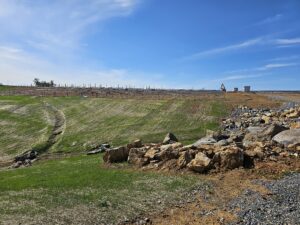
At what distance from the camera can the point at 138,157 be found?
40.2 m

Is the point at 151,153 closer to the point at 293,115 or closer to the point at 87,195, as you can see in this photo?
the point at 87,195

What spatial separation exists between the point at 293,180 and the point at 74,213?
16.8m

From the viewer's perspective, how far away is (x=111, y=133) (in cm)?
6862

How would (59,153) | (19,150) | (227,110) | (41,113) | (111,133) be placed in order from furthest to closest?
1. (41,113)
2. (227,110)
3. (111,133)
4. (19,150)
5. (59,153)

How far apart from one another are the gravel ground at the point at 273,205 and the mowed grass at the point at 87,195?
4764 millimetres

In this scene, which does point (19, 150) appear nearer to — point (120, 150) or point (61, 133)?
point (61, 133)

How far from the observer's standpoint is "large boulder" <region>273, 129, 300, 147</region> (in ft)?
136

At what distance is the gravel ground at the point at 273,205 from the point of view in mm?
24766

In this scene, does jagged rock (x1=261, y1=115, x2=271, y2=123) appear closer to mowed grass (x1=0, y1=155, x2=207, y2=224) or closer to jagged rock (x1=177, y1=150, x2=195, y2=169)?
jagged rock (x1=177, y1=150, x2=195, y2=169)

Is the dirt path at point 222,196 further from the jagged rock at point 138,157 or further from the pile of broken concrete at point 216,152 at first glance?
the jagged rock at point 138,157

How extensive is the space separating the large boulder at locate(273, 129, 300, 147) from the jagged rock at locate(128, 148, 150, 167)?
13.6m

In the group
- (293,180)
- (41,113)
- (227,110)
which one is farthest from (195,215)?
(41,113)

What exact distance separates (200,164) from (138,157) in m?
6.90

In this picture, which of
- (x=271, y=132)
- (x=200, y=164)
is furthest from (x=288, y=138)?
(x=200, y=164)
